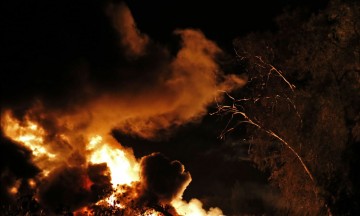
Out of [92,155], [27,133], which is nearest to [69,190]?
[92,155]

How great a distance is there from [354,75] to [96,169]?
11.5 metres

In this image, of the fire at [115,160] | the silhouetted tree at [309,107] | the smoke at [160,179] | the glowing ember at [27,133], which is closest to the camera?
the silhouetted tree at [309,107]

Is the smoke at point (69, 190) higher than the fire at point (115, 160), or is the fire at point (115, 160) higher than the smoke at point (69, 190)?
the fire at point (115, 160)

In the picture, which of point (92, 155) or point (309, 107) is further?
point (92, 155)

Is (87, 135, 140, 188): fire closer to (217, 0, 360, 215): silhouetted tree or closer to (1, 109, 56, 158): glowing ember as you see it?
(1, 109, 56, 158): glowing ember

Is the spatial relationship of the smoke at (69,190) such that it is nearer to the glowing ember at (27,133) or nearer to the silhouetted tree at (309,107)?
the glowing ember at (27,133)

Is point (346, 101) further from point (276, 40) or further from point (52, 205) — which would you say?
point (52, 205)

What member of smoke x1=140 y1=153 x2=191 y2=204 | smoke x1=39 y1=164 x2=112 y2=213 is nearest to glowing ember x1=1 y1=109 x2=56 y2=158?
smoke x1=39 y1=164 x2=112 y2=213

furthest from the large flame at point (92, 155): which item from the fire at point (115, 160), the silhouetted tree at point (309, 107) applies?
the silhouetted tree at point (309, 107)

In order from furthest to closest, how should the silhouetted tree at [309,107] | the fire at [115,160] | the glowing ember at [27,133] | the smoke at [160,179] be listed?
the fire at [115,160]
the smoke at [160,179]
the glowing ember at [27,133]
the silhouetted tree at [309,107]

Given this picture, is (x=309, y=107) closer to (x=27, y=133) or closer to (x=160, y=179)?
(x=160, y=179)

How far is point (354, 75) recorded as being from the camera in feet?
46.1

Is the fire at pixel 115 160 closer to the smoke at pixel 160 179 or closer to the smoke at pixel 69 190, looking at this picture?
the smoke at pixel 160 179

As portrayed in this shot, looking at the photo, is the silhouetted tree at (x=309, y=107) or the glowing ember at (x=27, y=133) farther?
the glowing ember at (x=27, y=133)
